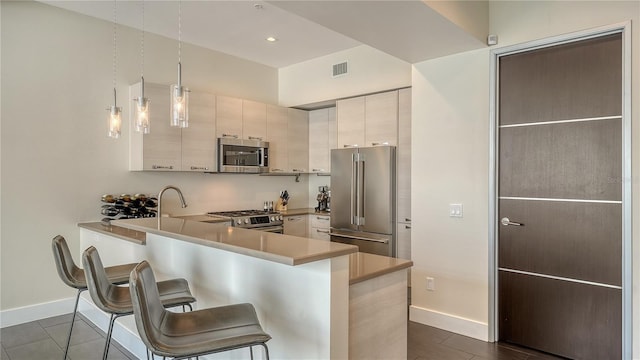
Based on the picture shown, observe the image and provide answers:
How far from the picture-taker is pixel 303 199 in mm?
6305

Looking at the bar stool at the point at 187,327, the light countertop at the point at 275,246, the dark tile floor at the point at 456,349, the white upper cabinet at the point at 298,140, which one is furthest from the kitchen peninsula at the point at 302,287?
the white upper cabinet at the point at 298,140

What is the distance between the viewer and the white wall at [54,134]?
12.1 ft

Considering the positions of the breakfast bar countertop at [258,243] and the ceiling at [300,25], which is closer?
the breakfast bar countertop at [258,243]

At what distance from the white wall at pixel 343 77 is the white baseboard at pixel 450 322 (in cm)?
251

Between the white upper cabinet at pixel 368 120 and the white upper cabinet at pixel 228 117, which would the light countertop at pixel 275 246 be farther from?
the white upper cabinet at pixel 368 120

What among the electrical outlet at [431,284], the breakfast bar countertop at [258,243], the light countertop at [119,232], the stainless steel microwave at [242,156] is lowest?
the electrical outlet at [431,284]

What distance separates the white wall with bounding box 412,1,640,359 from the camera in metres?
3.17

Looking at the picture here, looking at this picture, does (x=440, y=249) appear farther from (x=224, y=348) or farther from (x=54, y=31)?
(x=54, y=31)

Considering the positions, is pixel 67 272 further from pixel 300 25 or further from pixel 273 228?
pixel 300 25

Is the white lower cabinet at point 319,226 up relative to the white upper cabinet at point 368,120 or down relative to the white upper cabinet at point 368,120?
down

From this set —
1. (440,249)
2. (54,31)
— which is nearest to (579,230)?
(440,249)

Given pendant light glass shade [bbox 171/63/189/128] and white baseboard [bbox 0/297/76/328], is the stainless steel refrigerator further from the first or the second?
white baseboard [bbox 0/297/76/328]

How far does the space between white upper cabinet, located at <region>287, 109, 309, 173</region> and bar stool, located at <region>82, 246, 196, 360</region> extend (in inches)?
138

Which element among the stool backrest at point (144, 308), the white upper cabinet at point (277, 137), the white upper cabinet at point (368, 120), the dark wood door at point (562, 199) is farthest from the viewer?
the white upper cabinet at point (277, 137)
